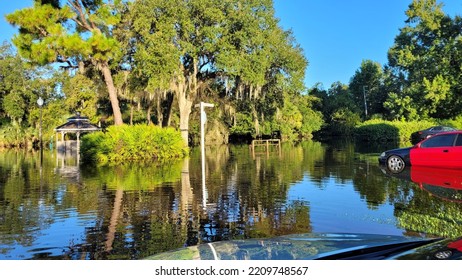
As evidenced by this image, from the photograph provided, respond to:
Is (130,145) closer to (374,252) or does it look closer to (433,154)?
(433,154)

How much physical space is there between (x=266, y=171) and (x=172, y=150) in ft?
26.3

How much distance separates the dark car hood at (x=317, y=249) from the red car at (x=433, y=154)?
427 inches

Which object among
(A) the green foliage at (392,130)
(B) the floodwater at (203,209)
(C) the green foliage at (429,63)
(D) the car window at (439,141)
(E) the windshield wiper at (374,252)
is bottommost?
(B) the floodwater at (203,209)

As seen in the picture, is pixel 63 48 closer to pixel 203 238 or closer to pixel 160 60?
pixel 160 60

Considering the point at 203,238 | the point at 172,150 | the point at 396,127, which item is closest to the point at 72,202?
the point at 203,238

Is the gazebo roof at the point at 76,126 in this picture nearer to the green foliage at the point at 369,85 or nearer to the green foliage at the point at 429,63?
the green foliage at the point at 429,63

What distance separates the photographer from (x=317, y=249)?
9.75 ft

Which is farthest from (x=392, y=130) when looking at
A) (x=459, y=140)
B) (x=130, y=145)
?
(x=459, y=140)

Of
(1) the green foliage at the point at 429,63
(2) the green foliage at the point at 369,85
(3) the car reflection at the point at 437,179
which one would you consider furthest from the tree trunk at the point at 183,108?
(2) the green foliage at the point at 369,85

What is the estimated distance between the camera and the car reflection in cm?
901

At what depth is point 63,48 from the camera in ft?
68.2

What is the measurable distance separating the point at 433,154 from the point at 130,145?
13.1 metres

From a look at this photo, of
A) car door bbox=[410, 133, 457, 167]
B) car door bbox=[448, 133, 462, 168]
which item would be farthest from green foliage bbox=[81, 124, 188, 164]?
car door bbox=[448, 133, 462, 168]

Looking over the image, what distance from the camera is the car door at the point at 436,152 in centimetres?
1284
